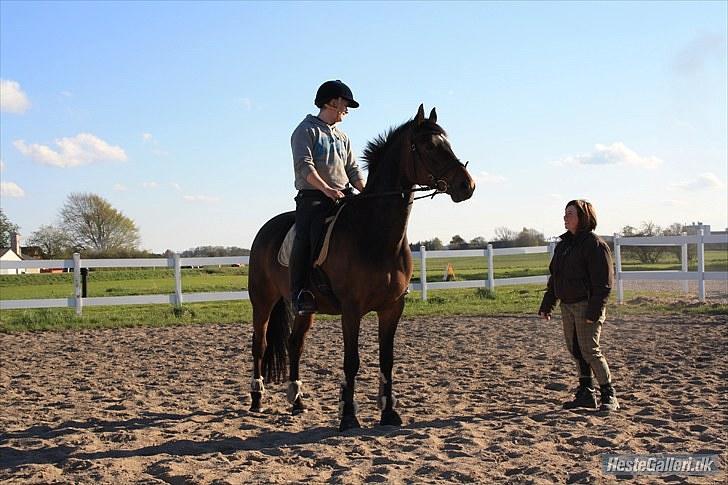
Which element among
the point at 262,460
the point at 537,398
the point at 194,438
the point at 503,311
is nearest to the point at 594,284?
the point at 537,398

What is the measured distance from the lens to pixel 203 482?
4.12 metres

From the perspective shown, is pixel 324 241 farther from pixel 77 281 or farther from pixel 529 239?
pixel 529 239

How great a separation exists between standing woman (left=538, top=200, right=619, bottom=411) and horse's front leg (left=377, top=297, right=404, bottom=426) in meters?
1.49

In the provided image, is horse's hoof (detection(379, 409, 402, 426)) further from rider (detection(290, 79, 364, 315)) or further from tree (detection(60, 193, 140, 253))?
tree (detection(60, 193, 140, 253))

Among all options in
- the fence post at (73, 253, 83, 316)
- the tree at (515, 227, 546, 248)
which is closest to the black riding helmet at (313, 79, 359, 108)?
the fence post at (73, 253, 83, 316)

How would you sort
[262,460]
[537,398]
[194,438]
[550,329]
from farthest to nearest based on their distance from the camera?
[550,329] → [537,398] → [194,438] → [262,460]

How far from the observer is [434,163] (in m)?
5.33

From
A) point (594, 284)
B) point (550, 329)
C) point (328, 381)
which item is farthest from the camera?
point (550, 329)

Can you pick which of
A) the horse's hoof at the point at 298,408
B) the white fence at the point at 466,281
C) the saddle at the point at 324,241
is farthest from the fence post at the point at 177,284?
the saddle at the point at 324,241

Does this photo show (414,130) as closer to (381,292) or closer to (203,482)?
(381,292)

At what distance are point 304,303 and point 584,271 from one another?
2.37 m

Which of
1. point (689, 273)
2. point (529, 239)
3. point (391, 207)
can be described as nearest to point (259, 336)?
point (391, 207)

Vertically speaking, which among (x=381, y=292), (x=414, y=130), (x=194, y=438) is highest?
(x=414, y=130)

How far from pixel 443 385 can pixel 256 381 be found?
77.0 inches
